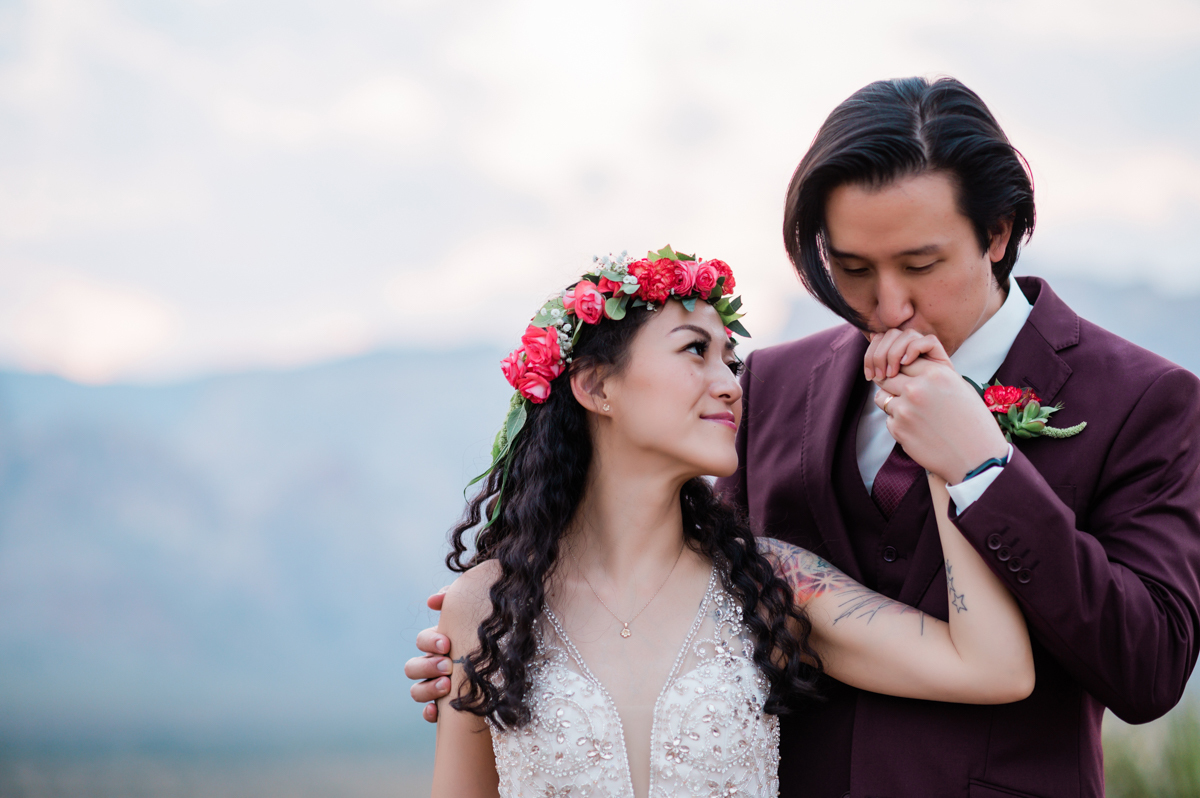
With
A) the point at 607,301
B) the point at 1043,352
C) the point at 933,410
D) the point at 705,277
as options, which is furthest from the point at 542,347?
the point at 1043,352

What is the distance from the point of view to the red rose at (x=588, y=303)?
2.17 m

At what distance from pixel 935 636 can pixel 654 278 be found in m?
0.98

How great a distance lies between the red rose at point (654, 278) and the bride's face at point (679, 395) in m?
0.04

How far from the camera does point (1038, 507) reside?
1.65 metres

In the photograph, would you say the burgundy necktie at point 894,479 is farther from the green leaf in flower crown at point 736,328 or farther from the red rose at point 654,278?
the red rose at point 654,278

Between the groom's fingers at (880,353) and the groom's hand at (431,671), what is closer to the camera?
the groom's fingers at (880,353)

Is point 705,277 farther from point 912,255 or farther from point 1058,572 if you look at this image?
point 1058,572

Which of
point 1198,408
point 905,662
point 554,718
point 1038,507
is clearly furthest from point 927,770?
point 1198,408

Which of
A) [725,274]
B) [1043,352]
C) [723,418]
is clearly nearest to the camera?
[1043,352]

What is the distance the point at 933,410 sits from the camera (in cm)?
178

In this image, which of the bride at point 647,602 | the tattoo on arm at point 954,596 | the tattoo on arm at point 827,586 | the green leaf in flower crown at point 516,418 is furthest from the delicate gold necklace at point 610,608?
the tattoo on arm at point 954,596

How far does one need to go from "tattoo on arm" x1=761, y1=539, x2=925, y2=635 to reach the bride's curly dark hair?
0.03 metres

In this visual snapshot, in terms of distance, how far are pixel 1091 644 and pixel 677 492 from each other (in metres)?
0.95

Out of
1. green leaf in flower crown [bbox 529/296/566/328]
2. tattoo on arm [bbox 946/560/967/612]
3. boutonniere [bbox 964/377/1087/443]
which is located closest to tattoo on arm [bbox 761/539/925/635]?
tattoo on arm [bbox 946/560/967/612]
